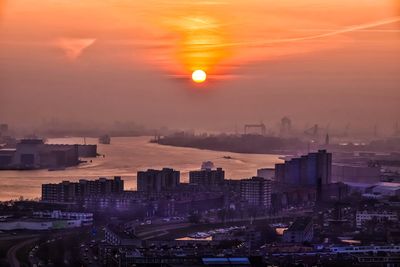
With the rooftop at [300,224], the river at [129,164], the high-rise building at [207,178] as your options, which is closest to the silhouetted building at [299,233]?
the rooftop at [300,224]

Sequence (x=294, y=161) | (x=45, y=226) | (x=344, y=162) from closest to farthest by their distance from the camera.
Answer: (x=45, y=226) → (x=294, y=161) → (x=344, y=162)

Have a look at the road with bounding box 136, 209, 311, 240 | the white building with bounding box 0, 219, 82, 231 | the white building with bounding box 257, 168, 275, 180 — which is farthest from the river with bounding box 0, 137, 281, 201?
the road with bounding box 136, 209, 311, 240

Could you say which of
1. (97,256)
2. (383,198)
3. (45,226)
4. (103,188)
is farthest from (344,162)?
(97,256)

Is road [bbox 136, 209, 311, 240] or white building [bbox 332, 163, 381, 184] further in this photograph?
white building [bbox 332, 163, 381, 184]

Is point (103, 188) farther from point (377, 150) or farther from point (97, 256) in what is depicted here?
point (377, 150)

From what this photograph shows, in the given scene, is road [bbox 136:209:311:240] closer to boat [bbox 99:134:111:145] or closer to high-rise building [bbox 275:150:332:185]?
high-rise building [bbox 275:150:332:185]

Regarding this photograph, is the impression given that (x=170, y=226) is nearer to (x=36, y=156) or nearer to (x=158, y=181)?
(x=158, y=181)
